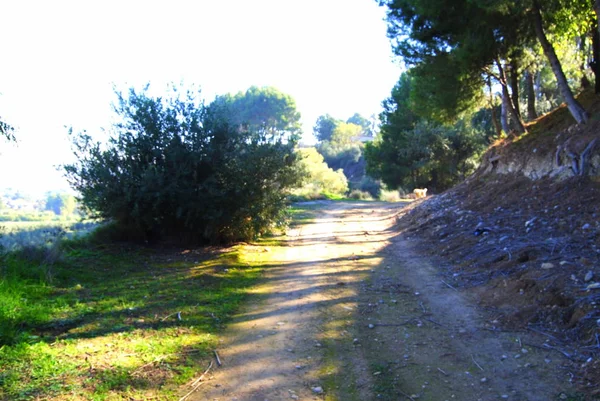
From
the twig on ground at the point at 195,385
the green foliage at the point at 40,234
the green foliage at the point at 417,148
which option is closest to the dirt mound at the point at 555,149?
the twig on ground at the point at 195,385

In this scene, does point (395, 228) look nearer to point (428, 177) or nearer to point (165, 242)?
point (165, 242)

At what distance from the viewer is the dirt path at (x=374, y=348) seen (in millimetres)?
4066

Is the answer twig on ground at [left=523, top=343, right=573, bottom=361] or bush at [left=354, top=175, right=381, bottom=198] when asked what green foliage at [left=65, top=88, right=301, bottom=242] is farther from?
bush at [left=354, top=175, right=381, bottom=198]

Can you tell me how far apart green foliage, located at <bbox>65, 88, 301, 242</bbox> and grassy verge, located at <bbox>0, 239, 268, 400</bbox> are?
1.26 m

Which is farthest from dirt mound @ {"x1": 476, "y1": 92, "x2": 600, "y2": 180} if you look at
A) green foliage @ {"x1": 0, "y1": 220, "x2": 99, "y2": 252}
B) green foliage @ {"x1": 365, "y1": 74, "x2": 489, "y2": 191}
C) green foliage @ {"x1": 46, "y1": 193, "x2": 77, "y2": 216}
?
green foliage @ {"x1": 365, "y1": 74, "x2": 489, "y2": 191}

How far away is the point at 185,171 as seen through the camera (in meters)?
9.81

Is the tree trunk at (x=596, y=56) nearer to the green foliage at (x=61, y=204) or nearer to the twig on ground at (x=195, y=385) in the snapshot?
the twig on ground at (x=195, y=385)

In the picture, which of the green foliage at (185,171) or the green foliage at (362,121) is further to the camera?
the green foliage at (362,121)

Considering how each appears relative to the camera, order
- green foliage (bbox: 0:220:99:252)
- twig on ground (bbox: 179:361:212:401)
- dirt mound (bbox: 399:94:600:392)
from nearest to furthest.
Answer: twig on ground (bbox: 179:361:212:401), dirt mound (bbox: 399:94:600:392), green foliage (bbox: 0:220:99:252)

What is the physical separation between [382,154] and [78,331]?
35392 millimetres

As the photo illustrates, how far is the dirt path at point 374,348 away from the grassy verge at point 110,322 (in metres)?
0.47

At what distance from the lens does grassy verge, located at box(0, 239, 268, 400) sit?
13.7ft

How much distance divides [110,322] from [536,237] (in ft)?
22.4

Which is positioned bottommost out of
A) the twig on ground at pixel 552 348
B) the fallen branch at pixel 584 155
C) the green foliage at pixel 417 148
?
the twig on ground at pixel 552 348
